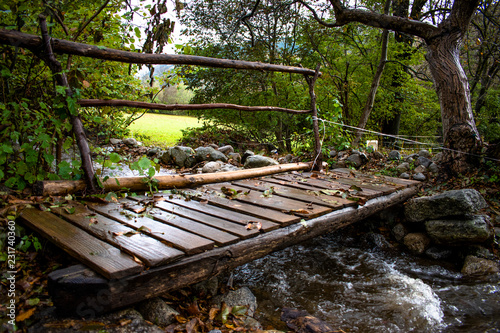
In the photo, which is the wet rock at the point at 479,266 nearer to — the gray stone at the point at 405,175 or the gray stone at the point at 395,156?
the gray stone at the point at 405,175

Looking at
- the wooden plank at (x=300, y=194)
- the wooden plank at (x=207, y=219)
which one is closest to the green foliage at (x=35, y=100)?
the wooden plank at (x=207, y=219)

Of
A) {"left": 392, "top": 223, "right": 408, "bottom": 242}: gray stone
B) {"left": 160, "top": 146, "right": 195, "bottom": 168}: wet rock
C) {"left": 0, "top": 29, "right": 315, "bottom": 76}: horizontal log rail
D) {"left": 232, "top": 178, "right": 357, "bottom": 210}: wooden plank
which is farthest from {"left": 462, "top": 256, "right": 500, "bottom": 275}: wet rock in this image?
{"left": 160, "top": 146, "right": 195, "bottom": 168}: wet rock

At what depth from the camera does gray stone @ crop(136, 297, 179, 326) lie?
1.91 m

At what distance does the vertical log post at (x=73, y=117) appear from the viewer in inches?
91.4

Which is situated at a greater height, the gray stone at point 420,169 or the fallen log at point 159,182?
the fallen log at point 159,182

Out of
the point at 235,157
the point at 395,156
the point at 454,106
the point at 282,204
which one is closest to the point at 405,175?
the point at 395,156

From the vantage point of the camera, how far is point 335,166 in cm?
597

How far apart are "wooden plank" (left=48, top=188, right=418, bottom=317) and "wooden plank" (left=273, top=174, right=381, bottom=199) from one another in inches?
55.3

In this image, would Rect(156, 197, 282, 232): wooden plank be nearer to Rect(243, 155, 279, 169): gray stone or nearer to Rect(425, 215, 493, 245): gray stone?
Rect(425, 215, 493, 245): gray stone

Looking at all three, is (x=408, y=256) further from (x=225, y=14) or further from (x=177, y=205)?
(x=225, y=14)

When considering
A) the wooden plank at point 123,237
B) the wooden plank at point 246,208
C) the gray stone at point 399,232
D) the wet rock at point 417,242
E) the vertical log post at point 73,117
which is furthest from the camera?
the gray stone at point 399,232

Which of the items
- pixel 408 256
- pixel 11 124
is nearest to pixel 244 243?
pixel 11 124

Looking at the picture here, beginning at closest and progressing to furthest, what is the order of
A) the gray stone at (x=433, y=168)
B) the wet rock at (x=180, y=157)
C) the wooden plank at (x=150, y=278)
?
the wooden plank at (x=150, y=278) → the gray stone at (x=433, y=168) → the wet rock at (x=180, y=157)

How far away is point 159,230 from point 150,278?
539 mm
